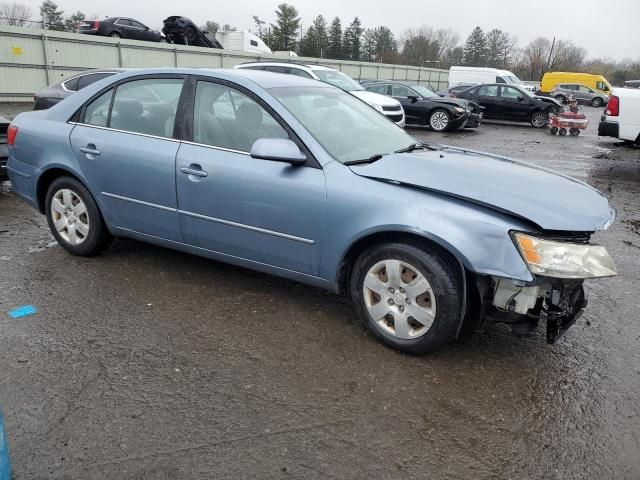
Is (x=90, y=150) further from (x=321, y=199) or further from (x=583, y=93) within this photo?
(x=583, y=93)

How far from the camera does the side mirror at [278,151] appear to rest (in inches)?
128

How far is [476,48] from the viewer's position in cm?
9238

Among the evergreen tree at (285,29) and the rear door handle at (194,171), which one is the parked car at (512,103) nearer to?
the rear door handle at (194,171)

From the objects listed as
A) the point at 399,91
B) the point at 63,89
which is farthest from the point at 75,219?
the point at 399,91

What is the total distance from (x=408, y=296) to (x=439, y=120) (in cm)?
1458

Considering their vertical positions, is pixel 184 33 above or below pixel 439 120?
above

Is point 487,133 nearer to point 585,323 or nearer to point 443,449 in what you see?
point 585,323

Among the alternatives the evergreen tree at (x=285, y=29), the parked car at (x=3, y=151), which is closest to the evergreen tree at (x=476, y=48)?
the evergreen tree at (x=285, y=29)

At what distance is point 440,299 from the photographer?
9.66 feet

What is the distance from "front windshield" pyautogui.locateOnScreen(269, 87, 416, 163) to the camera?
11.5 ft

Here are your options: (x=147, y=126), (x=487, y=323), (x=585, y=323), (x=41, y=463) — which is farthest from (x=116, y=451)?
(x=585, y=323)

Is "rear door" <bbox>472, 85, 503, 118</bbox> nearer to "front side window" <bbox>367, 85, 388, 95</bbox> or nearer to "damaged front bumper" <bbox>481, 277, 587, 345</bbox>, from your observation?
"front side window" <bbox>367, 85, 388, 95</bbox>

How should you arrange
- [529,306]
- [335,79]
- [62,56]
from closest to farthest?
[529,306] < [335,79] < [62,56]

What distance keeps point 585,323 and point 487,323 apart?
1113mm
